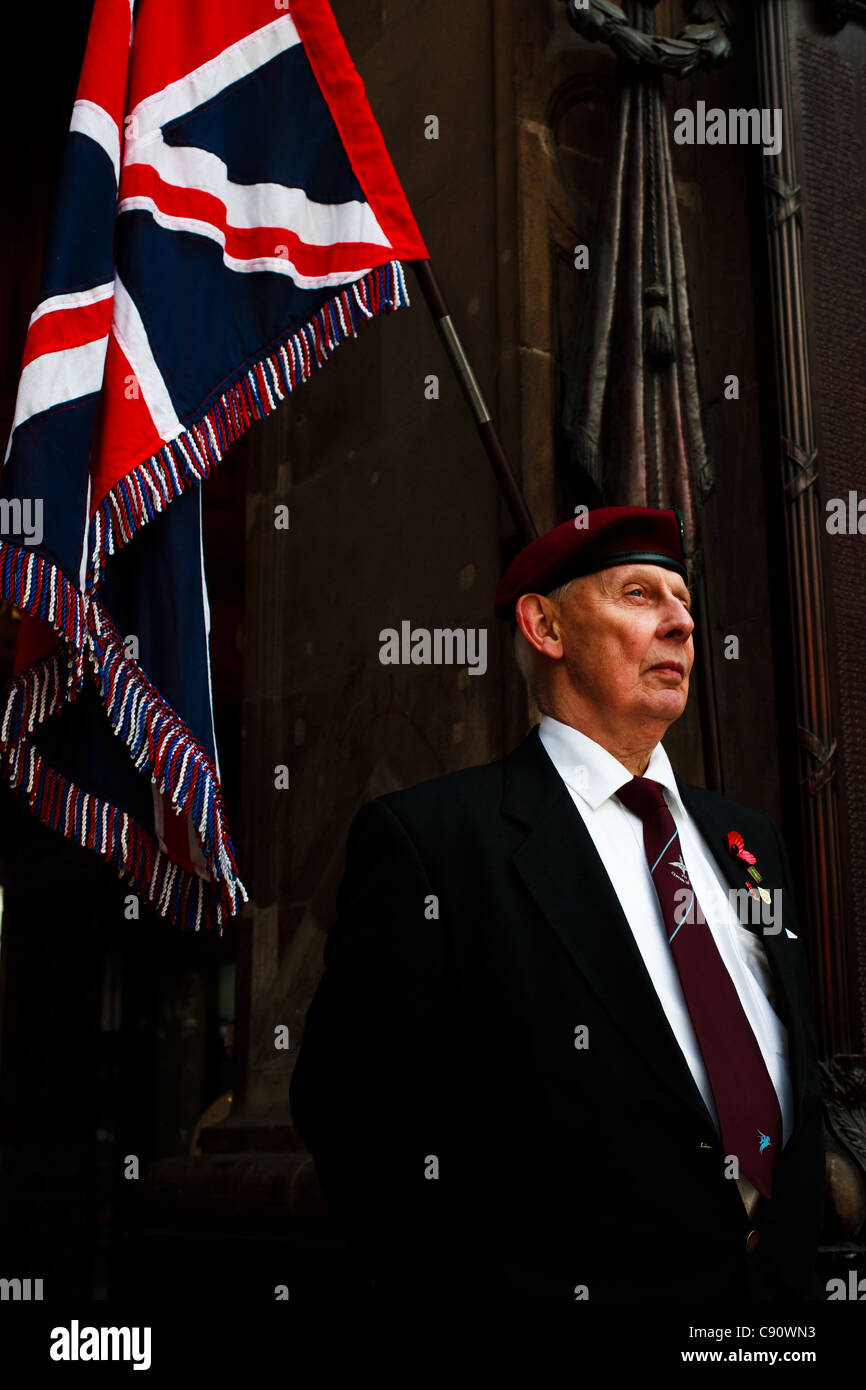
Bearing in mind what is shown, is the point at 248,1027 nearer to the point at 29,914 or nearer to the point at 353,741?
the point at 353,741

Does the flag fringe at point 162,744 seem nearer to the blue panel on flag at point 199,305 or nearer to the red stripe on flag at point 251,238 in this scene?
the blue panel on flag at point 199,305

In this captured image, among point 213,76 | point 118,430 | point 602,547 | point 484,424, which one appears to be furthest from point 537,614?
point 213,76

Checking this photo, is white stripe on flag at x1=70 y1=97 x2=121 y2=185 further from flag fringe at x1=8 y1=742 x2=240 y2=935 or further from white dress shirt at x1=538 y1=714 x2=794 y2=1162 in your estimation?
white dress shirt at x1=538 y1=714 x2=794 y2=1162

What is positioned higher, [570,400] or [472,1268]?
[570,400]

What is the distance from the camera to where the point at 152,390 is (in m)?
3.41

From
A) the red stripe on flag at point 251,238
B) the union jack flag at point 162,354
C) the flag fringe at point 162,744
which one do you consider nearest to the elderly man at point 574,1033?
the flag fringe at point 162,744

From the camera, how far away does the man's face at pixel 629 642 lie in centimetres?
256

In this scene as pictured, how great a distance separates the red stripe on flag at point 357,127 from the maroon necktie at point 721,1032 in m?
1.89

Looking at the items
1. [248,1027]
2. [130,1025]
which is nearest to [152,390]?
[248,1027]

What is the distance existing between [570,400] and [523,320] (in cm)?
31

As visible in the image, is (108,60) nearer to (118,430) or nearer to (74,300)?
(74,300)

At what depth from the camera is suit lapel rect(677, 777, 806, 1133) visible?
2.35 m

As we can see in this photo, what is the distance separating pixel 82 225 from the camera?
3.42m

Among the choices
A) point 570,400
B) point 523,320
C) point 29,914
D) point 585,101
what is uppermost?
point 585,101
